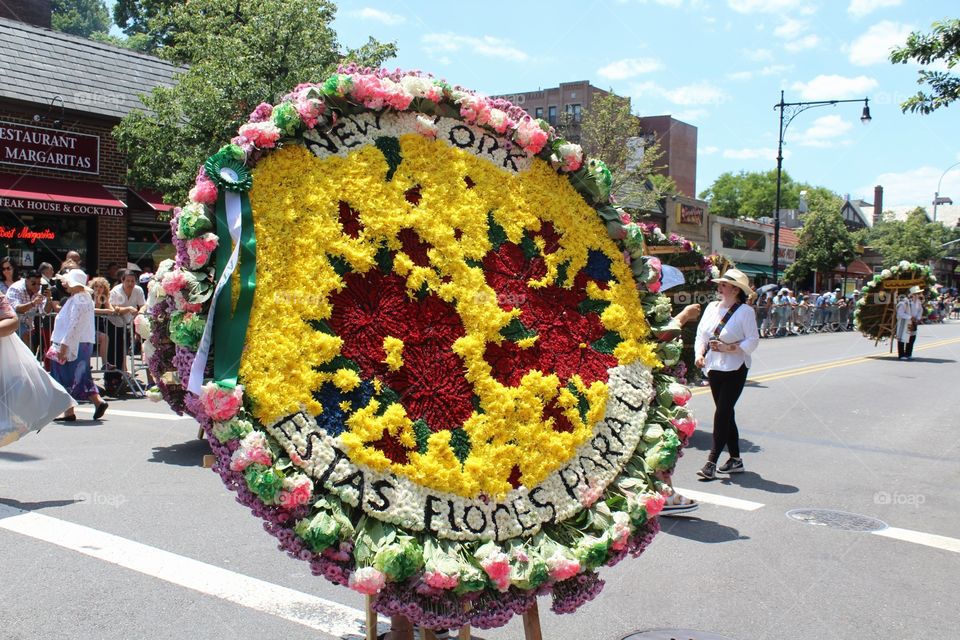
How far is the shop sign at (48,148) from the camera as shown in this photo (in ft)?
57.9

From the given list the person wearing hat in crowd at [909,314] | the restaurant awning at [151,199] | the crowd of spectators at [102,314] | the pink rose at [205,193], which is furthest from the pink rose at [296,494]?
the person wearing hat in crowd at [909,314]

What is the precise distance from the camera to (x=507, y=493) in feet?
9.59

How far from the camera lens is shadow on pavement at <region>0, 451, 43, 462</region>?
789 centimetres

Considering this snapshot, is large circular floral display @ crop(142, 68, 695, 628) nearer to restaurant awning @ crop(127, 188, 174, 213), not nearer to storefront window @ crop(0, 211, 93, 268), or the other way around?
restaurant awning @ crop(127, 188, 174, 213)

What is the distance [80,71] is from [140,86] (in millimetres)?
1450

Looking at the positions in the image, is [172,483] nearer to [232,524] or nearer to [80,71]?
[232,524]

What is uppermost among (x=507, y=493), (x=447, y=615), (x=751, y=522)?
(x=507, y=493)

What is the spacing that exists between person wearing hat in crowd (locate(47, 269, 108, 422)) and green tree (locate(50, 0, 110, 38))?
62700 millimetres

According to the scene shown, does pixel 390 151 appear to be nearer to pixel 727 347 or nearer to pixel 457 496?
pixel 457 496

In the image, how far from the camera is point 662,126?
78.1 meters

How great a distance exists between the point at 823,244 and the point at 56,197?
4214 cm

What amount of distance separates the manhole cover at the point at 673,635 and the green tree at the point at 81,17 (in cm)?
7134

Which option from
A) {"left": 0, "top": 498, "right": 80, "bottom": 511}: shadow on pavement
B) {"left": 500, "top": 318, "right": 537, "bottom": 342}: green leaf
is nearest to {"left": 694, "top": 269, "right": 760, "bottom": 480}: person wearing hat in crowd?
{"left": 500, "top": 318, "right": 537, "bottom": 342}: green leaf

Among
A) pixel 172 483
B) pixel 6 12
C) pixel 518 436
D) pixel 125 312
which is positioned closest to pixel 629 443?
pixel 518 436
